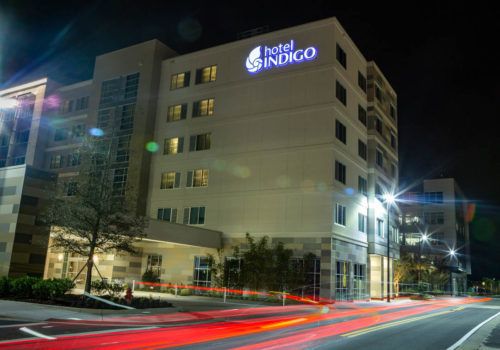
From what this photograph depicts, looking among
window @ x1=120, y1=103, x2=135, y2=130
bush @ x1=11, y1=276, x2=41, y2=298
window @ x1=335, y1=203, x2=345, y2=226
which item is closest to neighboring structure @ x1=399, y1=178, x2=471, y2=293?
window @ x1=335, y1=203, x2=345, y2=226

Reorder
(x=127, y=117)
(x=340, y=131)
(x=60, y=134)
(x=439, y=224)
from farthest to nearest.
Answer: (x=439, y=224)
(x=60, y=134)
(x=127, y=117)
(x=340, y=131)

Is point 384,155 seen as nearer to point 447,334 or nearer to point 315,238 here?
point 315,238

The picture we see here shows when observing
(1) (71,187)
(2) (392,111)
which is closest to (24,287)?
(1) (71,187)

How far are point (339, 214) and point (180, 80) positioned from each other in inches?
898

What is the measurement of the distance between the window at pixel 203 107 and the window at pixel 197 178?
6.06m

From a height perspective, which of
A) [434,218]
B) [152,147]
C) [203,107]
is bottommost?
[152,147]

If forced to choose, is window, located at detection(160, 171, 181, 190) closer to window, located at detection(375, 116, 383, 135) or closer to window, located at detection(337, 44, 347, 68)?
window, located at detection(337, 44, 347, 68)

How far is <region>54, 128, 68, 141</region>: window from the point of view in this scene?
187ft

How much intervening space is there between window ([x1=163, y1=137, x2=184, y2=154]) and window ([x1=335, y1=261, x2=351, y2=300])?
20.0 metres

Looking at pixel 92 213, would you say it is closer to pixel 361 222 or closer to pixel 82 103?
pixel 361 222

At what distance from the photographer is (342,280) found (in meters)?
38.8

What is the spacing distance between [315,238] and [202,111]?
1820cm

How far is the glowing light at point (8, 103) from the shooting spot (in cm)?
6219

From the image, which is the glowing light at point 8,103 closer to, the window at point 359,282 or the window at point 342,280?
the window at point 342,280
